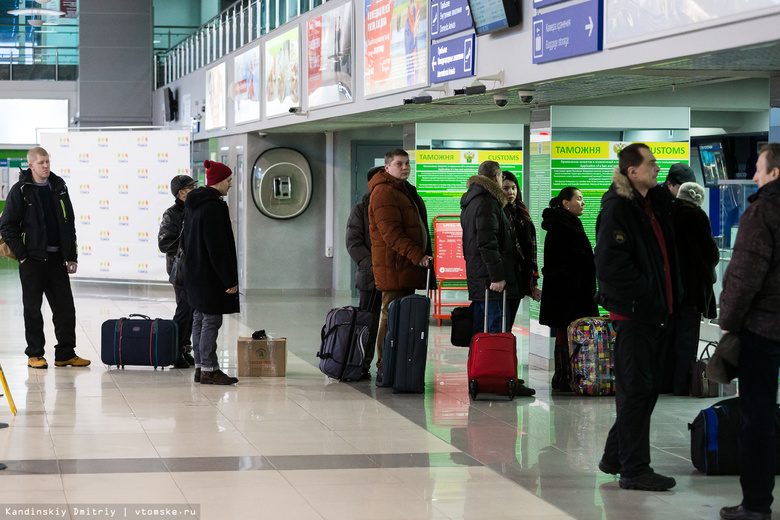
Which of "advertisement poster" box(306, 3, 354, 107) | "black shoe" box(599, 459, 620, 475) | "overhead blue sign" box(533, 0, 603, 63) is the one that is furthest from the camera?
"advertisement poster" box(306, 3, 354, 107)

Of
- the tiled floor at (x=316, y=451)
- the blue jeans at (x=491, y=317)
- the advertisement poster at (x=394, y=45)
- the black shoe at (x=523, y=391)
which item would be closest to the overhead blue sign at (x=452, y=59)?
the advertisement poster at (x=394, y=45)

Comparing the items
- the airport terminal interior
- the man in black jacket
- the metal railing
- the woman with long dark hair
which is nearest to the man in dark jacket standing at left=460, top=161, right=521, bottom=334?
the woman with long dark hair

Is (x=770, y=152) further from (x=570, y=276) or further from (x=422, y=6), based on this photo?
(x=422, y=6)

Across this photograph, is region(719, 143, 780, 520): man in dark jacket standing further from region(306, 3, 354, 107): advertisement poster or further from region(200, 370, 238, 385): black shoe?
region(306, 3, 354, 107): advertisement poster

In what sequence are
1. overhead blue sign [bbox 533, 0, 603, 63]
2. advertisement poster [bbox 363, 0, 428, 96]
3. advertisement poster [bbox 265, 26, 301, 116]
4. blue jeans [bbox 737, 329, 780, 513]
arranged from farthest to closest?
advertisement poster [bbox 265, 26, 301, 116]
advertisement poster [bbox 363, 0, 428, 96]
overhead blue sign [bbox 533, 0, 603, 63]
blue jeans [bbox 737, 329, 780, 513]

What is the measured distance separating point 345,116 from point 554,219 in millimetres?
5024

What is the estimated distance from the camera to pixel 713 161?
29.3 feet

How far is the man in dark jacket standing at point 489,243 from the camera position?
7.11 metres

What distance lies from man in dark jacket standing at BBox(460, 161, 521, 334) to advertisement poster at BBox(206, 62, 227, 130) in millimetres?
10886

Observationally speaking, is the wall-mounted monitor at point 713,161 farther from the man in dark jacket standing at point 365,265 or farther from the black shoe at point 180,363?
the black shoe at point 180,363

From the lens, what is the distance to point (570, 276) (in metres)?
7.45

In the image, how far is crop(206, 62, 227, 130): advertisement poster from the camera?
17750mm

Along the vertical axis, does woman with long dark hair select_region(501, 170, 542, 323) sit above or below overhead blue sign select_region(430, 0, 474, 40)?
below

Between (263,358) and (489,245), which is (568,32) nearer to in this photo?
(489,245)
